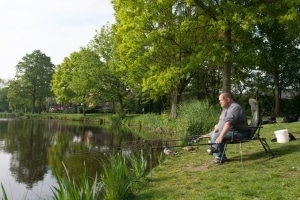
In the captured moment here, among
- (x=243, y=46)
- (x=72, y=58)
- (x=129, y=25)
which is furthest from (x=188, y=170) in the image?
(x=72, y=58)

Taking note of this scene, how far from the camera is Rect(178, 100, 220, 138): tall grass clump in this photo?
46.5ft

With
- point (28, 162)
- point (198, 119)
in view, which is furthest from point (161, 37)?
point (28, 162)

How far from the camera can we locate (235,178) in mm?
5641

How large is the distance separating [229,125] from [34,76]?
6183 centimetres

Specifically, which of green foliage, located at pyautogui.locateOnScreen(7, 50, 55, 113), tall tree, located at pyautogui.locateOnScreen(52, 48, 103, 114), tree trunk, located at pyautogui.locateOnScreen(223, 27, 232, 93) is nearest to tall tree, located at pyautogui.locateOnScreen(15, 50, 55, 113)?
green foliage, located at pyautogui.locateOnScreen(7, 50, 55, 113)

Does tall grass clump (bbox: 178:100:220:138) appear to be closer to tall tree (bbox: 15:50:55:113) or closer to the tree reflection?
the tree reflection

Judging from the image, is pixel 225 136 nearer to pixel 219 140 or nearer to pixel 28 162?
pixel 219 140

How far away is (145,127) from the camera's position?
87.2ft

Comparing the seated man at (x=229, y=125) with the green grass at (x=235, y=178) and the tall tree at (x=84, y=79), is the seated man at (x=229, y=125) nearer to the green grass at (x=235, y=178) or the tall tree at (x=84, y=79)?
the green grass at (x=235, y=178)

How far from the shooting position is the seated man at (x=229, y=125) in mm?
6431

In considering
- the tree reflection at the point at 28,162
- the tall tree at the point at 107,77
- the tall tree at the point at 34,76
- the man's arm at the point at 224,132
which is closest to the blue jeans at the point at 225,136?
the man's arm at the point at 224,132

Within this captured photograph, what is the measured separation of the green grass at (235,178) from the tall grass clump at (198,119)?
597 centimetres

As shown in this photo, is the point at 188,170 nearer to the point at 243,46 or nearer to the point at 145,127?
the point at 243,46

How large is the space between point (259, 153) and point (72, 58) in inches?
1826
